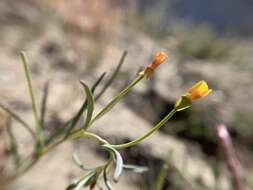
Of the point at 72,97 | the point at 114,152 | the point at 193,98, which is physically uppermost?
the point at 193,98

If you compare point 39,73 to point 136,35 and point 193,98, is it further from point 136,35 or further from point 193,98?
point 193,98

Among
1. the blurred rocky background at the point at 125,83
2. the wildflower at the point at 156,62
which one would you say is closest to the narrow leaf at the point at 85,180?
the wildflower at the point at 156,62

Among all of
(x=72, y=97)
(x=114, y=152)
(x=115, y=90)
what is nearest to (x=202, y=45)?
(x=115, y=90)

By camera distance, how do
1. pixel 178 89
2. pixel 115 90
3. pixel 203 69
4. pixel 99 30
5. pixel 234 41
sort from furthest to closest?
pixel 234 41, pixel 203 69, pixel 99 30, pixel 178 89, pixel 115 90

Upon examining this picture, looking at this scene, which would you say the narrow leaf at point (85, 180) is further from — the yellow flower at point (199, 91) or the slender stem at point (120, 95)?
the yellow flower at point (199, 91)

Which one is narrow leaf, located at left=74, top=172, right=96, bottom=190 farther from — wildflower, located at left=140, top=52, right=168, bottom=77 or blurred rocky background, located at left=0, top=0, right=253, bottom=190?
blurred rocky background, located at left=0, top=0, right=253, bottom=190
